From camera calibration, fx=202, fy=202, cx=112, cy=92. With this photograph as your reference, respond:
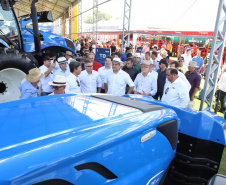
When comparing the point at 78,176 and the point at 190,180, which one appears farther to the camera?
the point at 190,180

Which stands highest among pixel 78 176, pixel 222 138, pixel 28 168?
pixel 28 168

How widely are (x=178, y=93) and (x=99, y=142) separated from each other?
2.93 m

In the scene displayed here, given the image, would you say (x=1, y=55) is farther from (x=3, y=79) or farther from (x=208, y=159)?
(x=208, y=159)

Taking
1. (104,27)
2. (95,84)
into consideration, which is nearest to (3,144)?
(95,84)

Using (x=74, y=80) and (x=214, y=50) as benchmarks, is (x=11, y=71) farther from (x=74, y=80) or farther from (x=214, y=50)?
A: (x=214, y=50)

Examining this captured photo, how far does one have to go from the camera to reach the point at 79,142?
116 cm

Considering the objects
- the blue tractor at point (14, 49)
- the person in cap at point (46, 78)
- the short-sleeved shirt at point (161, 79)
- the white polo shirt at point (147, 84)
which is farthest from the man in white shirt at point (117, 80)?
the blue tractor at point (14, 49)

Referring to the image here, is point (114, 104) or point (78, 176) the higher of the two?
point (114, 104)

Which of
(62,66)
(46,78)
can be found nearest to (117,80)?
(62,66)

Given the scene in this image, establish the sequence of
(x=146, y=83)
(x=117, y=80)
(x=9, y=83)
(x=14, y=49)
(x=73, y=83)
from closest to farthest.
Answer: (x=73, y=83)
(x=117, y=80)
(x=9, y=83)
(x=146, y=83)
(x=14, y=49)

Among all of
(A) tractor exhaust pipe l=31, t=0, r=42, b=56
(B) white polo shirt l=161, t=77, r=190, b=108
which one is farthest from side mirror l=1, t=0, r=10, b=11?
(B) white polo shirt l=161, t=77, r=190, b=108

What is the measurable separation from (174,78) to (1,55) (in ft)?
12.4

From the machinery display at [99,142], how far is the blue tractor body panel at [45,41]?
19.4 ft

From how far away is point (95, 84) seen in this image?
4.70 m
